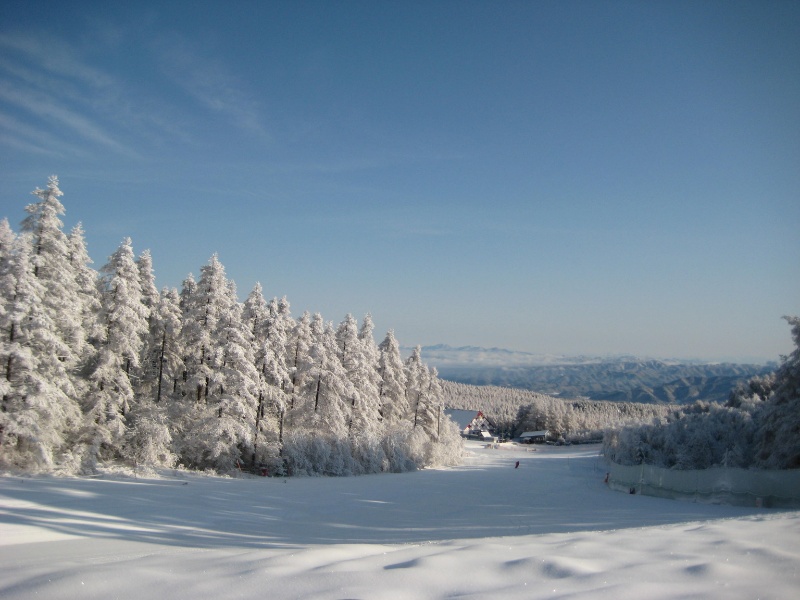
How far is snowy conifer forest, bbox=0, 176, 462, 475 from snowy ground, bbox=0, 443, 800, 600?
3.65 meters

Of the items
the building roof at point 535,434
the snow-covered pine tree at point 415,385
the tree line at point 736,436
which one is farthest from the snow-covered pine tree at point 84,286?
the building roof at point 535,434

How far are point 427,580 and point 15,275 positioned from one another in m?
27.6

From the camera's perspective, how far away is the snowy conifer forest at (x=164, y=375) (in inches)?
1019

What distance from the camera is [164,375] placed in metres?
39.0

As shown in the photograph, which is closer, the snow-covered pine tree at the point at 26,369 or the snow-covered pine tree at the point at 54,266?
the snow-covered pine tree at the point at 26,369

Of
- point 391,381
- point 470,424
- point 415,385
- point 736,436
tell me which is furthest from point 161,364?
point 470,424

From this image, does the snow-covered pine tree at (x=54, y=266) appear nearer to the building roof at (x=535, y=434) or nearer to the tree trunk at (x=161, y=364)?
the tree trunk at (x=161, y=364)

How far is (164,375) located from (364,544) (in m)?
32.6

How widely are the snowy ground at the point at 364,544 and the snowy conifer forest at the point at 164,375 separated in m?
3.65

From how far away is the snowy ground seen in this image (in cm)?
616

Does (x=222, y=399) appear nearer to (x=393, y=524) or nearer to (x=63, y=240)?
(x=63, y=240)

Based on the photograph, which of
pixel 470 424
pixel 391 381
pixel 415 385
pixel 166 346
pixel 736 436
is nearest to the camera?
pixel 166 346

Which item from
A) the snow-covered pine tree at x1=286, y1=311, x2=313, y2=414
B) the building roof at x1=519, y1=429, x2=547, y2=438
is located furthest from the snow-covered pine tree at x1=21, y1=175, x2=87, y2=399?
the building roof at x1=519, y1=429, x2=547, y2=438

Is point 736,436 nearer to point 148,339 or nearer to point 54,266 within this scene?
point 148,339
